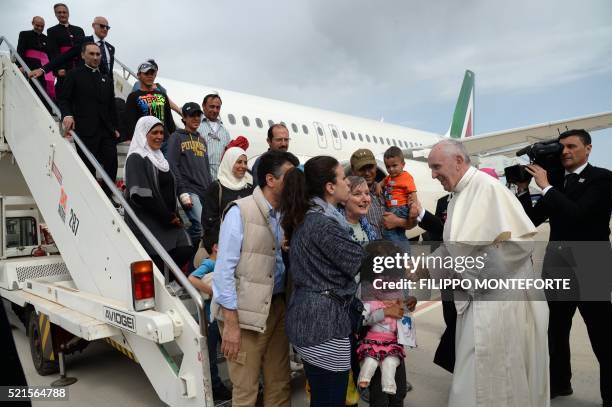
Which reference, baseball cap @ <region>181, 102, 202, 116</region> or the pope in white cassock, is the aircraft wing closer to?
baseball cap @ <region>181, 102, 202, 116</region>

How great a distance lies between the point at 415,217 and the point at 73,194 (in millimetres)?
2723

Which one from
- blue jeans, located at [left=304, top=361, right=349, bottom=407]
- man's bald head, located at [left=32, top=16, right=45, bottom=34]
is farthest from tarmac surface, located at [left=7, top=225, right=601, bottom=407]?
man's bald head, located at [left=32, top=16, right=45, bottom=34]

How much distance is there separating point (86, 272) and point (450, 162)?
2760mm

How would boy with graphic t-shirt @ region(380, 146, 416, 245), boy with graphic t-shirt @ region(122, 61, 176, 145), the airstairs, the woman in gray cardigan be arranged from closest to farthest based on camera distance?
the woman in gray cardigan
the airstairs
boy with graphic t-shirt @ region(380, 146, 416, 245)
boy with graphic t-shirt @ region(122, 61, 176, 145)

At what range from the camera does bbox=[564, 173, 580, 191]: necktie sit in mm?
3162

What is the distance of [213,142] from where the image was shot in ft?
15.5

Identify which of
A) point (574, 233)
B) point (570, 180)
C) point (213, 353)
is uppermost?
A: point (570, 180)

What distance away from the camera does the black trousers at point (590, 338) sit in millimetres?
2988

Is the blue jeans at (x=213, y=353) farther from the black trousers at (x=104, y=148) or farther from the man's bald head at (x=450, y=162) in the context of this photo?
the black trousers at (x=104, y=148)

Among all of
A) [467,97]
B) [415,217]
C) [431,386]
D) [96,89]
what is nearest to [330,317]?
[415,217]

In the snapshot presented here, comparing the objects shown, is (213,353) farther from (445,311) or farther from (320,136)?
(320,136)

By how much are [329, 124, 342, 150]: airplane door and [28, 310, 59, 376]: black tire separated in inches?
333

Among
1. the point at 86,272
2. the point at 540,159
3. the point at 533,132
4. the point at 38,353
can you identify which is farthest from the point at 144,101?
the point at 533,132

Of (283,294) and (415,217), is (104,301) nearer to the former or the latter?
(283,294)
